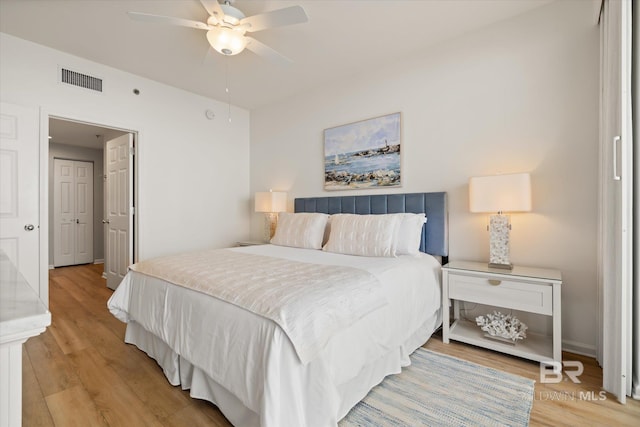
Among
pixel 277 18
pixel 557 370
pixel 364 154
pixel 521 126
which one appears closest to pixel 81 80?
pixel 277 18

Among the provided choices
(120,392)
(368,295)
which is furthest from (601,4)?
(120,392)

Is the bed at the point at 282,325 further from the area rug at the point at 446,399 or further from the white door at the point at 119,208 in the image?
the white door at the point at 119,208

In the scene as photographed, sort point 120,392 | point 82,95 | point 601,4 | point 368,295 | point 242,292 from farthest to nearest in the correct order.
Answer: point 82,95, point 601,4, point 120,392, point 368,295, point 242,292

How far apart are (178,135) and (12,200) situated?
1838 mm

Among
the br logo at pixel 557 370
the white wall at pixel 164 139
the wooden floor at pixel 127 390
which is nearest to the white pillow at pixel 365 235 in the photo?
the wooden floor at pixel 127 390

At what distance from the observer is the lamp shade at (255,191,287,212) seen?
13.4 ft

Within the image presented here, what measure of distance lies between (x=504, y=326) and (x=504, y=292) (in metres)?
0.34

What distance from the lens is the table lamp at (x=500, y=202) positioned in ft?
7.50

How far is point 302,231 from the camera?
3.30m

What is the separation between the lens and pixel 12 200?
112 inches

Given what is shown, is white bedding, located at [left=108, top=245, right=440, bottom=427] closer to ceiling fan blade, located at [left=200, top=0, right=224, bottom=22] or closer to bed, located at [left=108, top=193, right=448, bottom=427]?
bed, located at [left=108, top=193, right=448, bottom=427]

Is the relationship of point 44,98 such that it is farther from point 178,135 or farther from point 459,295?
point 459,295

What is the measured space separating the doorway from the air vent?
607 millimetres

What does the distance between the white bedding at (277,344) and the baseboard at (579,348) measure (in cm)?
98
